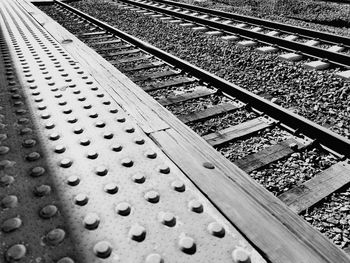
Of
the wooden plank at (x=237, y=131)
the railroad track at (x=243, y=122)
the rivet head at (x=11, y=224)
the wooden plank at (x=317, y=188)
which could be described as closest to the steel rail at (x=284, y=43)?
the railroad track at (x=243, y=122)

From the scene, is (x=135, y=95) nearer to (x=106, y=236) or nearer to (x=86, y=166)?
(x=86, y=166)

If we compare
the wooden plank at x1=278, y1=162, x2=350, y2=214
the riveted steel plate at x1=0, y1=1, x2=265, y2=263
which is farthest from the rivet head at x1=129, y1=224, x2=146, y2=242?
the wooden plank at x1=278, y1=162, x2=350, y2=214

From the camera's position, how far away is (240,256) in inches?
50.9

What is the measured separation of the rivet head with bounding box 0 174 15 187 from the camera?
5.38 ft

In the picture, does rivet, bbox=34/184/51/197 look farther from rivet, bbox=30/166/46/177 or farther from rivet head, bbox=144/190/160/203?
rivet head, bbox=144/190/160/203

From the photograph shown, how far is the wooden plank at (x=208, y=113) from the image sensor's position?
336 cm

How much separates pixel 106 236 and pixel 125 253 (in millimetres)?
135

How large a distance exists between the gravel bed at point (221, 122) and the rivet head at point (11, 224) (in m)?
2.00

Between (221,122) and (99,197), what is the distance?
198 cm

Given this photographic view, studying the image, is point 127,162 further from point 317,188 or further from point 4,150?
→ point 317,188

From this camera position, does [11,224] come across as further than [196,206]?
No

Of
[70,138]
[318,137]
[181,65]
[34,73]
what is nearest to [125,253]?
[70,138]

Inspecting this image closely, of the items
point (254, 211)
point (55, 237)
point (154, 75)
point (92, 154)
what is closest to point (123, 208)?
point (55, 237)

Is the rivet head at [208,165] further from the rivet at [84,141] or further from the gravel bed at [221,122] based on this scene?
the gravel bed at [221,122]
